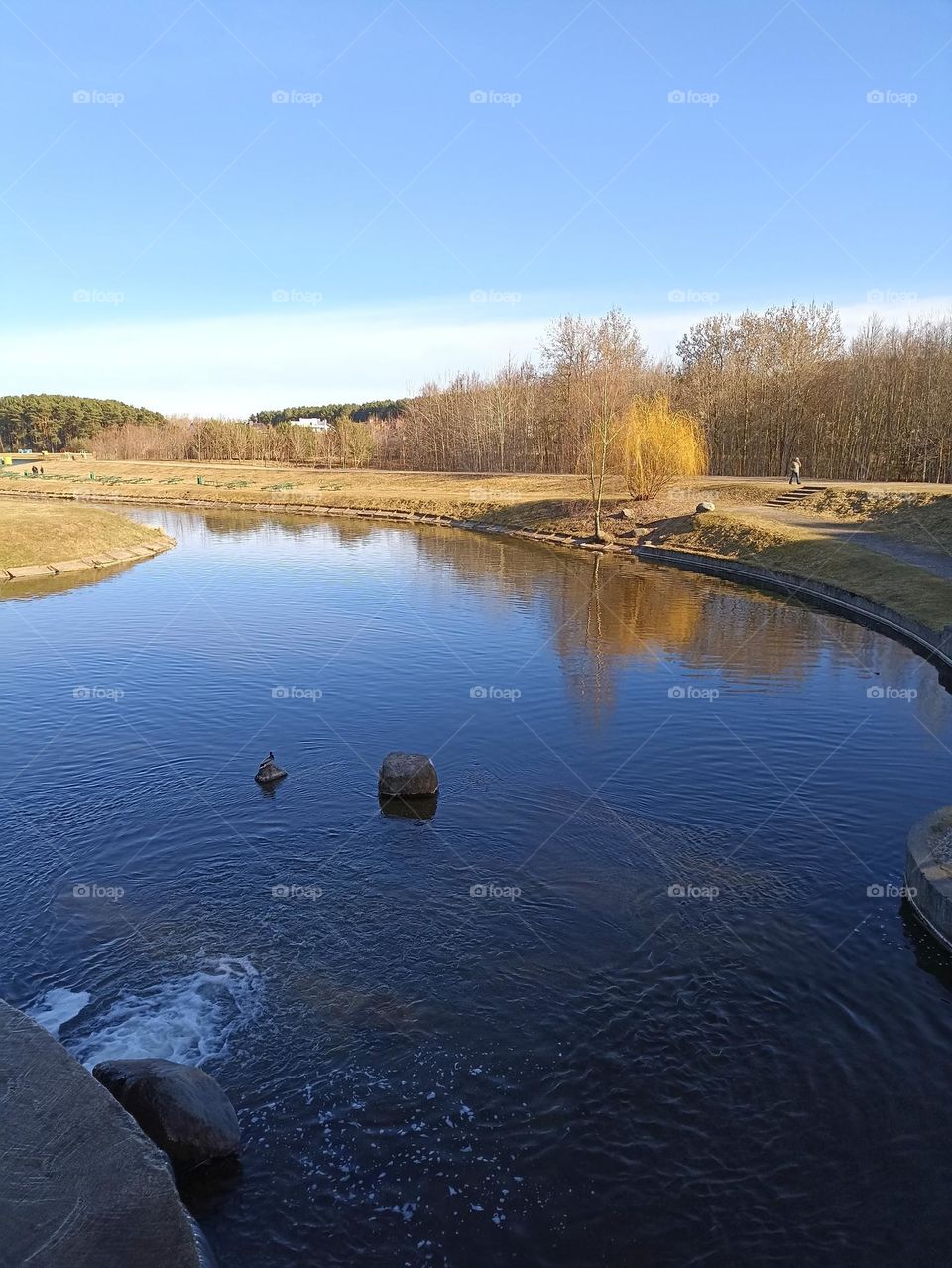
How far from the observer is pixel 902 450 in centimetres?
7756

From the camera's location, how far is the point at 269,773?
20812 millimetres

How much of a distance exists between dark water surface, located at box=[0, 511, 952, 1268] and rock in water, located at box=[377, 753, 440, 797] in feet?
1.70

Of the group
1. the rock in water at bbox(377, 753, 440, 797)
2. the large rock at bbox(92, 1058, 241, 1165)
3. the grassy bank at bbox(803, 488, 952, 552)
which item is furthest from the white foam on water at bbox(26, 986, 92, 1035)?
the grassy bank at bbox(803, 488, 952, 552)

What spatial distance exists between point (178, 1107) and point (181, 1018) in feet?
8.49

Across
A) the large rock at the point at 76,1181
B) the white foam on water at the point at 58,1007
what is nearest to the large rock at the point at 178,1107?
the large rock at the point at 76,1181

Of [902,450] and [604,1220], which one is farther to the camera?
[902,450]

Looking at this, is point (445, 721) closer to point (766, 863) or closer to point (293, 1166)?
point (766, 863)

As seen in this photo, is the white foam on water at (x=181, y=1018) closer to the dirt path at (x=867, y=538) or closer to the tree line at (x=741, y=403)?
the dirt path at (x=867, y=538)

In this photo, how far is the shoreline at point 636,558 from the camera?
35.4 m

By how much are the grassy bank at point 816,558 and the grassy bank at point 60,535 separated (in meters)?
37.9

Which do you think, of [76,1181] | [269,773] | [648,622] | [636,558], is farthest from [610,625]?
[76,1181]

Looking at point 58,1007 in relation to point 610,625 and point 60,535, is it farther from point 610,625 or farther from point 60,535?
point 60,535

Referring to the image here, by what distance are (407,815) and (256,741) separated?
20.5ft

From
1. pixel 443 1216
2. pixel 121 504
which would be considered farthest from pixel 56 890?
pixel 121 504
